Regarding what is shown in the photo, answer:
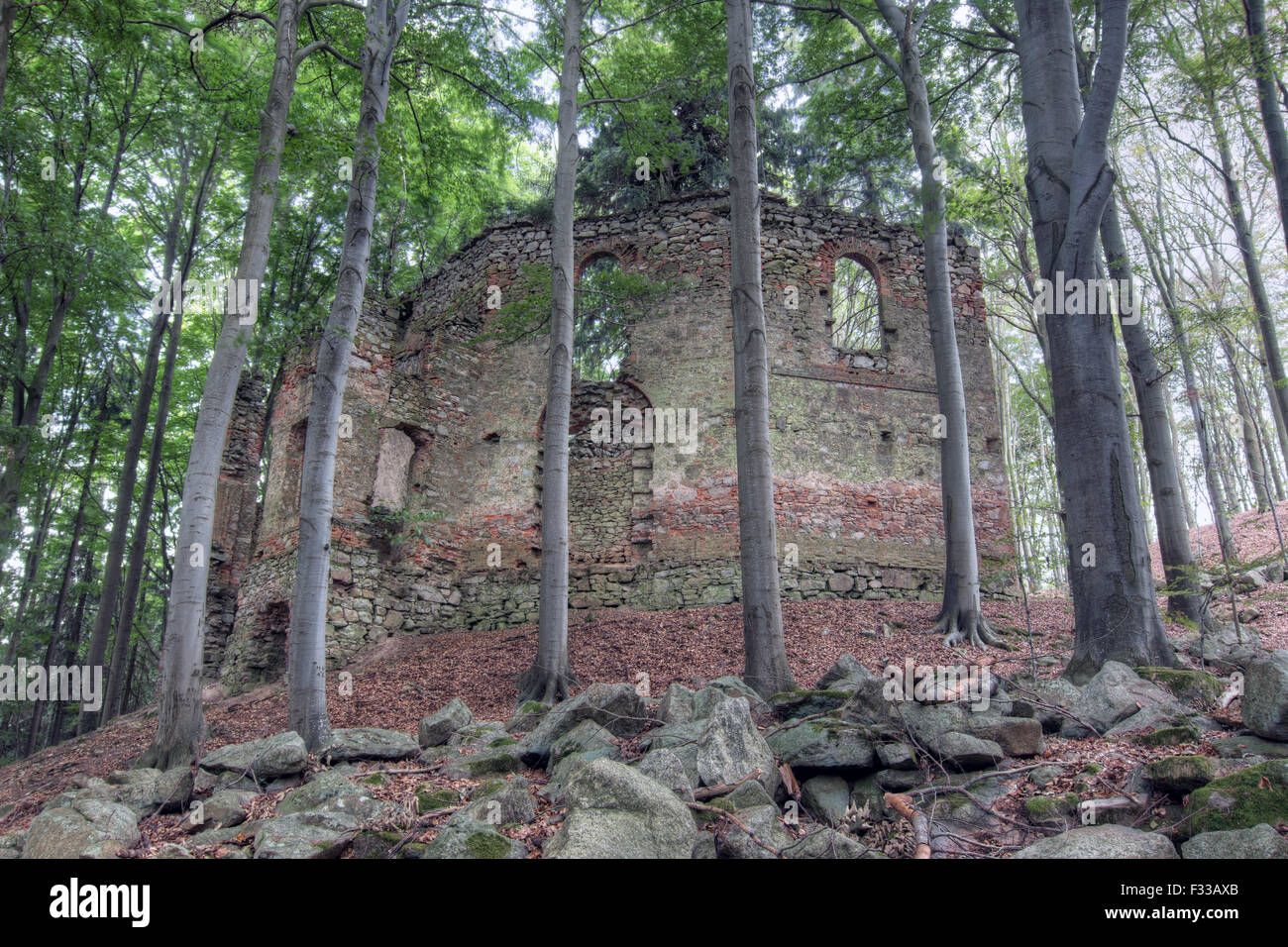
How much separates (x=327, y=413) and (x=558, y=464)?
2.60 meters

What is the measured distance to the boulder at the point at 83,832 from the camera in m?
4.01

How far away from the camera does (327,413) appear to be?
24.9ft

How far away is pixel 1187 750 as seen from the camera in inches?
156

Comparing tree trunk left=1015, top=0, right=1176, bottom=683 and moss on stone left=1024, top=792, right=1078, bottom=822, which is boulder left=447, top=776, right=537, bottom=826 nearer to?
moss on stone left=1024, top=792, right=1078, bottom=822

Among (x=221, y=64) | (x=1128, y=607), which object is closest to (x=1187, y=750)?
(x=1128, y=607)

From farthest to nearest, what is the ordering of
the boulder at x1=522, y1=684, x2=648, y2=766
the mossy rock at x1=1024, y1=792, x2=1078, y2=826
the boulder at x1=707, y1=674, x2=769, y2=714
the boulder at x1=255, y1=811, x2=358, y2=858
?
the boulder at x1=707, y1=674, x2=769, y2=714 → the boulder at x1=522, y1=684, x2=648, y2=766 → the boulder at x1=255, y1=811, x2=358, y2=858 → the mossy rock at x1=1024, y1=792, x2=1078, y2=826

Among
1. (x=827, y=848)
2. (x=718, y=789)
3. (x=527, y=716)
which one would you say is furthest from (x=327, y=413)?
(x=827, y=848)

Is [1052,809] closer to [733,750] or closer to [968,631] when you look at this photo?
[733,750]

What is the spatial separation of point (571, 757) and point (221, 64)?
1352cm

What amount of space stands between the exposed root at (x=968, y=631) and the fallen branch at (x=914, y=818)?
5523mm

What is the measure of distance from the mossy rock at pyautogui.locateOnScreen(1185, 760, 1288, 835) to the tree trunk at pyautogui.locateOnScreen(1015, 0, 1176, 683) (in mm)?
2232

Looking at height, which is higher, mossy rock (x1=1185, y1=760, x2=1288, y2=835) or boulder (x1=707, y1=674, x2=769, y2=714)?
boulder (x1=707, y1=674, x2=769, y2=714)

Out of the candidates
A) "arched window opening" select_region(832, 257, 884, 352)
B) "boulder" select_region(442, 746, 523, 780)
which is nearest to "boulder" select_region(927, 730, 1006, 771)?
"boulder" select_region(442, 746, 523, 780)

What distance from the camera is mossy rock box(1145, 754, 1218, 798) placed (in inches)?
135
